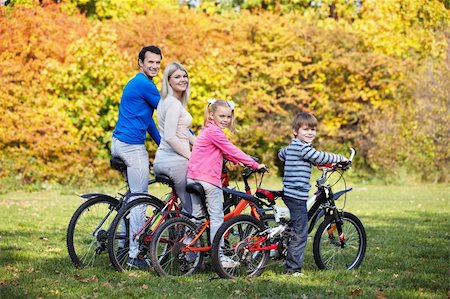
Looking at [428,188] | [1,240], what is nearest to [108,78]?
[428,188]

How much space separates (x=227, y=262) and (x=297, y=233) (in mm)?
653

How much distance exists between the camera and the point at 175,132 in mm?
6254

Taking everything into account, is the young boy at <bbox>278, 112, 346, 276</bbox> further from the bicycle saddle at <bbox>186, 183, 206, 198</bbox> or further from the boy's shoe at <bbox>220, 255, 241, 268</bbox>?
the bicycle saddle at <bbox>186, 183, 206, 198</bbox>

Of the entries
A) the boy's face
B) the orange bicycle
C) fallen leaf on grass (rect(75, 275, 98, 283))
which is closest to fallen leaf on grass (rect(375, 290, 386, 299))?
the orange bicycle

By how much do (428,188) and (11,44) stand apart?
36.5 feet

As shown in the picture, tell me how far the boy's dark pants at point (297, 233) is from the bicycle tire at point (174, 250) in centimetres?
77

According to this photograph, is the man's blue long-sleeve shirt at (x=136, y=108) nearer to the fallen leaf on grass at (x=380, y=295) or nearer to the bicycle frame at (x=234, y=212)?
the bicycle frame at (x=234, y=212)

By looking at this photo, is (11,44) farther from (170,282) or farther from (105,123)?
(170,282)

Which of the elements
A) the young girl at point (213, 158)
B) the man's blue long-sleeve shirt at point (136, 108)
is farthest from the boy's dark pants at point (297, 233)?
the man's blue long-sleeve shirt at point (136, 108)

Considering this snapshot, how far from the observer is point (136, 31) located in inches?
835

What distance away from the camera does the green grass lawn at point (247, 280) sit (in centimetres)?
538

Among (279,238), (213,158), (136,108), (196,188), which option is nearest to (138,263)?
(196,188)

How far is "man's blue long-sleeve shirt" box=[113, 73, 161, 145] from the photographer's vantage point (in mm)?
6480

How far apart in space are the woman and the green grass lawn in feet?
2.80
